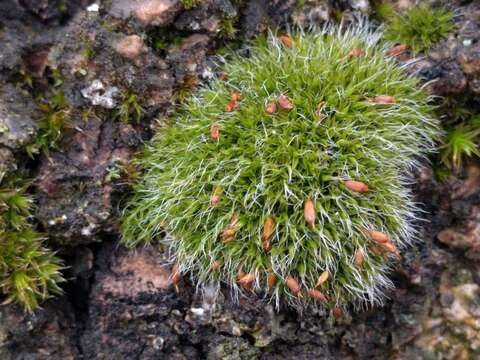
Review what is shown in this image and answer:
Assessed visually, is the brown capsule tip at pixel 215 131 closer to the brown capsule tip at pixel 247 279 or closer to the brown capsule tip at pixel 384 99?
the brown capsule tip at pixel 247 279

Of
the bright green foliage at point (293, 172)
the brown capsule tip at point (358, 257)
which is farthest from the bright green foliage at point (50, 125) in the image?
the brown capsule tip at point (358, 257)

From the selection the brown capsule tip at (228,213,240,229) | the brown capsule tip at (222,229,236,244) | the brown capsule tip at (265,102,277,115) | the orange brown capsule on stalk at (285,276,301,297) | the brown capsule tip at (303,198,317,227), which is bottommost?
the orange brown capsule on stalk at (285,276,301,297)

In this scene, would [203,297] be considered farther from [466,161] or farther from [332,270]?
[466,161]

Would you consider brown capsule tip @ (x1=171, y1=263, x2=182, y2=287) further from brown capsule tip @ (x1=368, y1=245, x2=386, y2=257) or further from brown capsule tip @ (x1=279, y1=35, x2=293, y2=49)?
brown capsule tip @ (x1=279, y1=35, x2=293, y2=49)

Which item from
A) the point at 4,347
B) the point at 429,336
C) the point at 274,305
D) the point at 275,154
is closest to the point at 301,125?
the point at 275,154

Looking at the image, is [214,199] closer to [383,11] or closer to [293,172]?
[293,172]

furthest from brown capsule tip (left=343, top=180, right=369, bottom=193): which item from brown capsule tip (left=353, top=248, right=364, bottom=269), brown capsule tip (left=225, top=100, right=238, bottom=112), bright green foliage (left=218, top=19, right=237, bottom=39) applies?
bright green foliage (left=218, top=19, right=237, bottom=39)

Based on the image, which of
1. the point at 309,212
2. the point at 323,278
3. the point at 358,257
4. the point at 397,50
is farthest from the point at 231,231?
the point at 397,50
